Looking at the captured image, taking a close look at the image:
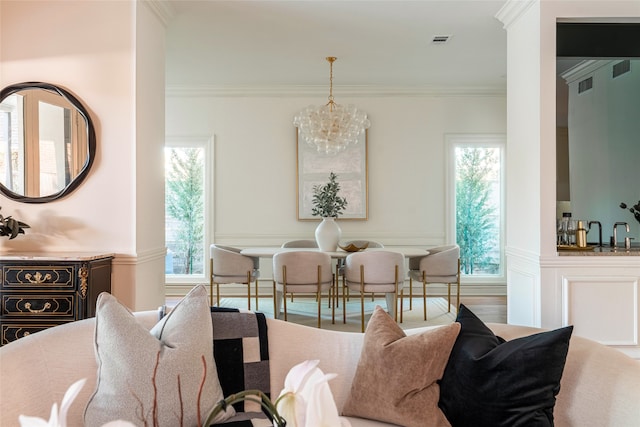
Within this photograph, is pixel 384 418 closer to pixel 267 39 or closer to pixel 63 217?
pixel 63 217

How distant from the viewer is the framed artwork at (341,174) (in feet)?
22.6

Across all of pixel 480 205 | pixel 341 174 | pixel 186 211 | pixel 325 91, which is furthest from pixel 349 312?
pixel 325 91

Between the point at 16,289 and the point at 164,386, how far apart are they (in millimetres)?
1931

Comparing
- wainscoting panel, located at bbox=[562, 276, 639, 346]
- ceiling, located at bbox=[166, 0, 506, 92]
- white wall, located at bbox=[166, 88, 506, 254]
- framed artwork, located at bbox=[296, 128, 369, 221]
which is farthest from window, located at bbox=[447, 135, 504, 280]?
wainscoting panel, located at bbox=[562, 276, 639, 346]

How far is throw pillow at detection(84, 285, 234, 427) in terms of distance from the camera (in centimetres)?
155

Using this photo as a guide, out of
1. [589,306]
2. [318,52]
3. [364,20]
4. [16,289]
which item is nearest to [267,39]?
[318,52]

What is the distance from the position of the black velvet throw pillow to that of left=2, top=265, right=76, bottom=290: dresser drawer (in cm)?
237

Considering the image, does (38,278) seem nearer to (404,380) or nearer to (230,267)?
(404,380)

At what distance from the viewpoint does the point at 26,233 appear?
10.9 ft

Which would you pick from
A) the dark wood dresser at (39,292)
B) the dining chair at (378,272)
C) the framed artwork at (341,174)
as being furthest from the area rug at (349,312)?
the dark wood dresser at (39,292)

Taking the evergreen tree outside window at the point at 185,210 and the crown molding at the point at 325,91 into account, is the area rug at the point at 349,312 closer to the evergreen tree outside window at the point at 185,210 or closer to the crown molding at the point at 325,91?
the evergreen tree outside window at the point at 185,210

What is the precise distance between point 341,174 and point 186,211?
232 cm

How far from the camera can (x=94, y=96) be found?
11.1ft

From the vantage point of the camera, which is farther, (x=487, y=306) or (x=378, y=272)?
(x=487, y=306)
